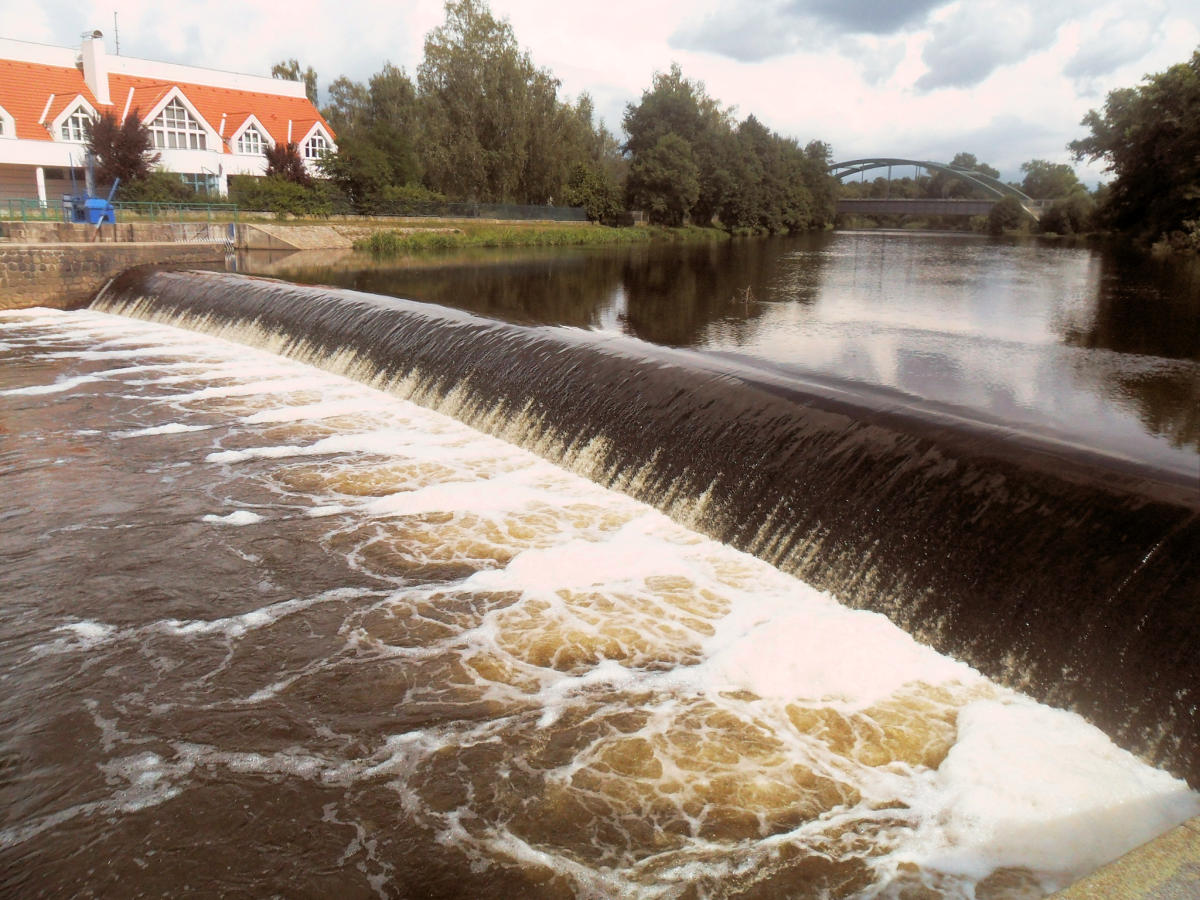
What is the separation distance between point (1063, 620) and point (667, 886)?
9.31 feet

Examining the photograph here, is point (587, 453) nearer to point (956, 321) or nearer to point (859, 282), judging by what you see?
point (956, 321)

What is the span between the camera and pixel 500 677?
512 cm

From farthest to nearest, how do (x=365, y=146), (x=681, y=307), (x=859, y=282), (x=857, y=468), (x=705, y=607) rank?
(x=365, y=146), (x=859, y=282), (x=681, y=307), (x=857, y=468), (x=705, y=607)

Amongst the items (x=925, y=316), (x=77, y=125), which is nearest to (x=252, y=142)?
(x=77, y=125)

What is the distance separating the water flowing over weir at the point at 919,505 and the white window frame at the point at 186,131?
4174cm

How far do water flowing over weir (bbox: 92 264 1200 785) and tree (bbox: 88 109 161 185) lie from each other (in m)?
33.1

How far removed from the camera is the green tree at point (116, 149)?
35.6 m

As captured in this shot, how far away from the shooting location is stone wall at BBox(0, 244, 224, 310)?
20703 mm

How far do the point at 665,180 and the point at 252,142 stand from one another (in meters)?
26.0

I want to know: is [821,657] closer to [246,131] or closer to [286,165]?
[286,165]

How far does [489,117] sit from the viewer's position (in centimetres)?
4950

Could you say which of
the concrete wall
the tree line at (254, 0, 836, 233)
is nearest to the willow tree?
the tree line at (254, 0, 836, 233)

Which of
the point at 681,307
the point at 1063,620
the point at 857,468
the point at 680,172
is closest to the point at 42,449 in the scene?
the point at 857,468

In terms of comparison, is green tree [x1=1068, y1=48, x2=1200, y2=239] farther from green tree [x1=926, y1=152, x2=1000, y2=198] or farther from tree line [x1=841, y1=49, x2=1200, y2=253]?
green tree [x1=926, y1=152, x2=1000, y2=198]
